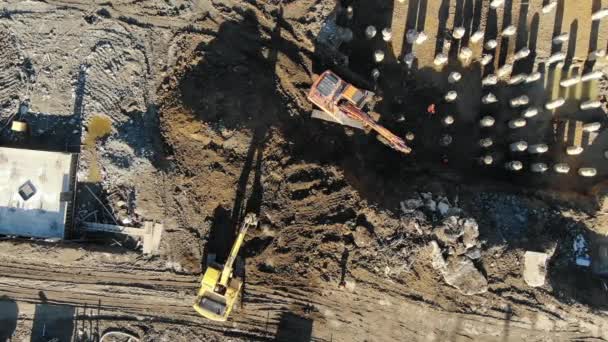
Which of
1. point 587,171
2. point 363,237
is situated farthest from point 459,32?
point 363,237

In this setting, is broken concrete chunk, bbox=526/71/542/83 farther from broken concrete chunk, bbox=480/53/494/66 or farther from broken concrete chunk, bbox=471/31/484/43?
broken concrete chunk, bbox=471/31/484/43

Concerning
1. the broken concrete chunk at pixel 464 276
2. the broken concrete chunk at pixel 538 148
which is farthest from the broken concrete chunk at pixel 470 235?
the broken concrete chunk at pixel 538 148

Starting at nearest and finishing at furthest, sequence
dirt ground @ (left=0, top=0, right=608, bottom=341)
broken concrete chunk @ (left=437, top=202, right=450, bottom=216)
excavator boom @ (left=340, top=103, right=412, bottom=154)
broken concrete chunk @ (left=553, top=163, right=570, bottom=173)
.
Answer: dirt ground @ (left=0, top=0, right=608, bottom=341), broken concrete chunk @ (left=437, top=202, right=450, bottom=216), excavator boom @ (left=340, top=103, right=412, bottom=154), broken concrete chunk @ (left=553, top=163, right=570, bottom=173)

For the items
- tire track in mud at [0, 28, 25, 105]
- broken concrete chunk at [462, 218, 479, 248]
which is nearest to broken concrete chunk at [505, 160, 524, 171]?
broken concrete chunk at [462, 218, 479, 248]

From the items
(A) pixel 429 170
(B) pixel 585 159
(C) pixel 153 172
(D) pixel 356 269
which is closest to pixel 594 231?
(B) pixel 585 159

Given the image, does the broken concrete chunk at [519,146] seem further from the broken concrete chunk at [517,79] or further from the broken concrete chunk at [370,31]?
the broken concrete chunk at [370,31]

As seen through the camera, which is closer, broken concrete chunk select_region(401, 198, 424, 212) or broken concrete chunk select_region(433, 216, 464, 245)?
broken concrete chunk select_region(433, 216, 464, 245)

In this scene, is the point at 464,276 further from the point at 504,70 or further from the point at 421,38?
the point at 421,38
